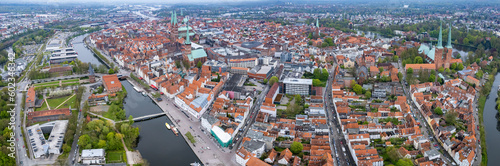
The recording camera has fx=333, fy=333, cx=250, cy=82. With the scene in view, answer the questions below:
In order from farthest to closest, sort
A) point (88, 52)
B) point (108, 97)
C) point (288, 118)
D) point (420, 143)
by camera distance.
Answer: point (88, 52)
point (108, 97)
point (288, 118)
point (420, 143)

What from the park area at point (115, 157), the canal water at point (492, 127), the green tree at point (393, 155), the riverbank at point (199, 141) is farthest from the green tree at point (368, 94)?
the park area at point (115, 157)

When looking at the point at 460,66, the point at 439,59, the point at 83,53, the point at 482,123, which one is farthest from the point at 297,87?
the point at 83,53

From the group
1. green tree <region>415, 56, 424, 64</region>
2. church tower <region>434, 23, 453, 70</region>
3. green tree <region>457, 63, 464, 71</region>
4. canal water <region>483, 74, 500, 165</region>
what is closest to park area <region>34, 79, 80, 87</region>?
canal water <region>483, 74, 500, 165</region>

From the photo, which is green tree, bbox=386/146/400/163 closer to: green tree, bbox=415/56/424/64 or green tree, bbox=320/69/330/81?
green tree, bbox=320/69/330/81

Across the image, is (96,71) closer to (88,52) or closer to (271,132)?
(88,52)

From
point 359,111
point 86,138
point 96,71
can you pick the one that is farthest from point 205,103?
point 96,71

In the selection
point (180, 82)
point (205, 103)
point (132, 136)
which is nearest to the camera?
point (132, 136)

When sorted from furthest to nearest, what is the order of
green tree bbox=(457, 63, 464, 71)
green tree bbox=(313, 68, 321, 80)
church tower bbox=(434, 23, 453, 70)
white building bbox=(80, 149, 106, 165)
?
1. church tower bbox=(434, 23, 453, 70)
2. green tree bbox=(457, 63, 464, 71)
3. green tree bbox=(313, 68, 321, 80)
4. white building bbox=(80, 149, 106, 165)
